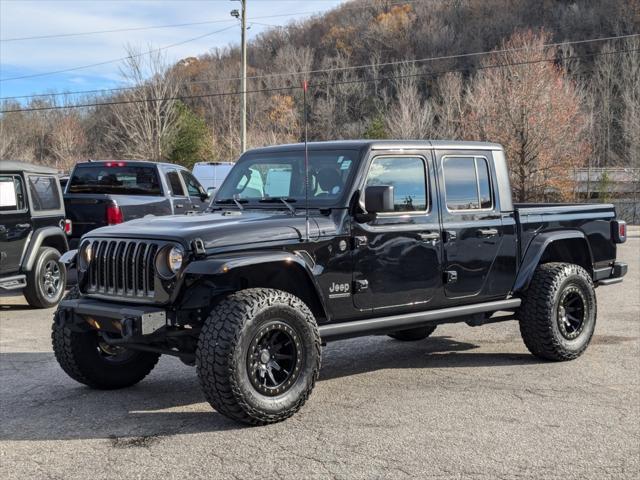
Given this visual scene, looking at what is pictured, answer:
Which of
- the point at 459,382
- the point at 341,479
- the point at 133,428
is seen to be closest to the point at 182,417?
the point at 133,428

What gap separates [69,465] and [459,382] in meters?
3.34

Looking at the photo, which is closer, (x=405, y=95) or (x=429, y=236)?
(x=429, y=236)

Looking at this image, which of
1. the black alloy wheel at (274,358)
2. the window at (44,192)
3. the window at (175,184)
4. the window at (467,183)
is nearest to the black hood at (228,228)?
the black alloy wheel at (274,358)

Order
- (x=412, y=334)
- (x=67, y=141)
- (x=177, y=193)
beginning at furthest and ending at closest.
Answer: (x=67, y=141) → (x=177, y=193) → (x=412, y=334)

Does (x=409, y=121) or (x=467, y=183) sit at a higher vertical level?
(x=409, y=121)

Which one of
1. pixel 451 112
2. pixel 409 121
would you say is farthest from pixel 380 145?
pixel 451 112

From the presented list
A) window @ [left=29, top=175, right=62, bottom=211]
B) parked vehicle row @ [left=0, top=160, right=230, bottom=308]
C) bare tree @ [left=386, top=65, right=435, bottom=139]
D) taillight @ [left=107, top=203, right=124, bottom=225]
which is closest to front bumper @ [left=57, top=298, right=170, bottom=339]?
parked vehicle row @ [left=0, top=160, right=230, bottom=308]

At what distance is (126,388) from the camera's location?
21.2ft

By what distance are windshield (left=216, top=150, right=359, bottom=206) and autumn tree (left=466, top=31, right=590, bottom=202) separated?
34640mm

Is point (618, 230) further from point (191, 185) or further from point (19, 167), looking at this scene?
point (191, 185)

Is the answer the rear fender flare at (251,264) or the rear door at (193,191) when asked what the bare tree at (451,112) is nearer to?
the rear door at (193,191)

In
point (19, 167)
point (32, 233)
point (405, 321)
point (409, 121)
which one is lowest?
point (405, 321)

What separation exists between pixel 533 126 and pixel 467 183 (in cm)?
3823

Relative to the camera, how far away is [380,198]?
582 centimetres
